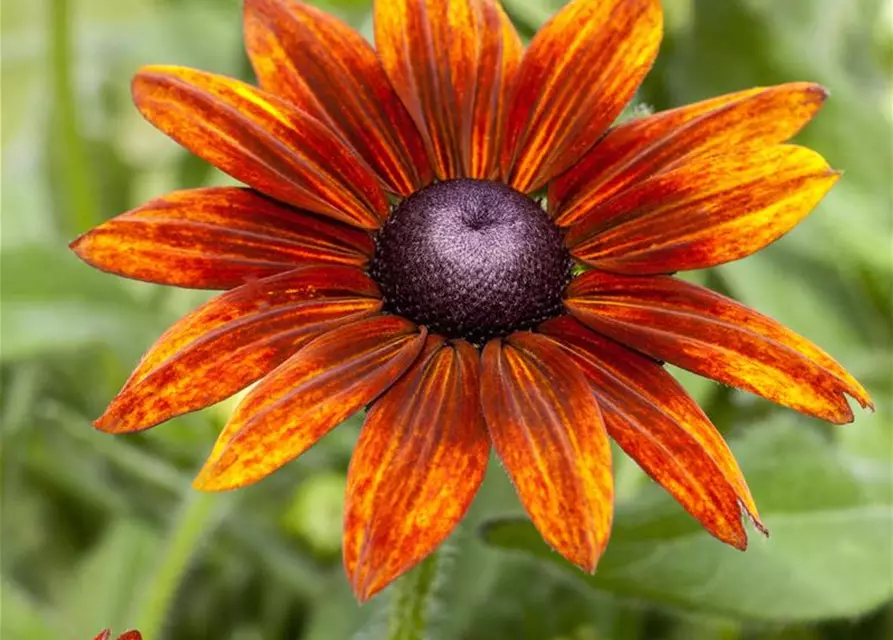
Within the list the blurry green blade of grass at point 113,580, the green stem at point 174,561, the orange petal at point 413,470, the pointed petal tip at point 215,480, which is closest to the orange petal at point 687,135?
the orange petal at point 413,470

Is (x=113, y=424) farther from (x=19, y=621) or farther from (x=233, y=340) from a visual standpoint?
(x=19, y=621)

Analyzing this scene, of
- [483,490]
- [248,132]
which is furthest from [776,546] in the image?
[248,132]

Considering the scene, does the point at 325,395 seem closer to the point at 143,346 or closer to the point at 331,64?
the point at 331,64

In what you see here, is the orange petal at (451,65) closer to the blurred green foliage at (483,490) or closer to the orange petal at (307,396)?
the orange petal at (307,396)

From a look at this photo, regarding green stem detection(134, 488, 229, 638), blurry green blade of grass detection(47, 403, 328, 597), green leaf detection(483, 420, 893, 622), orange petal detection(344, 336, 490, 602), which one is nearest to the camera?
orange petal detection(344, 336, 490, 602)

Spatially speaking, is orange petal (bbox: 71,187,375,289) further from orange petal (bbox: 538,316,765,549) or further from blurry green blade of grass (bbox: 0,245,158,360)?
blurry green blade of grass (bbox: 0,245,158,360)

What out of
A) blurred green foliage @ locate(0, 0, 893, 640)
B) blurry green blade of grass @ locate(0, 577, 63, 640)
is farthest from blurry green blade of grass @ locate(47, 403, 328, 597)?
blurry green blade of grass @ locate(0, 577, 63, 640)

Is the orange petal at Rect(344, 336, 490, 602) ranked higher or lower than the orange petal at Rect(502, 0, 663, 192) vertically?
lower
